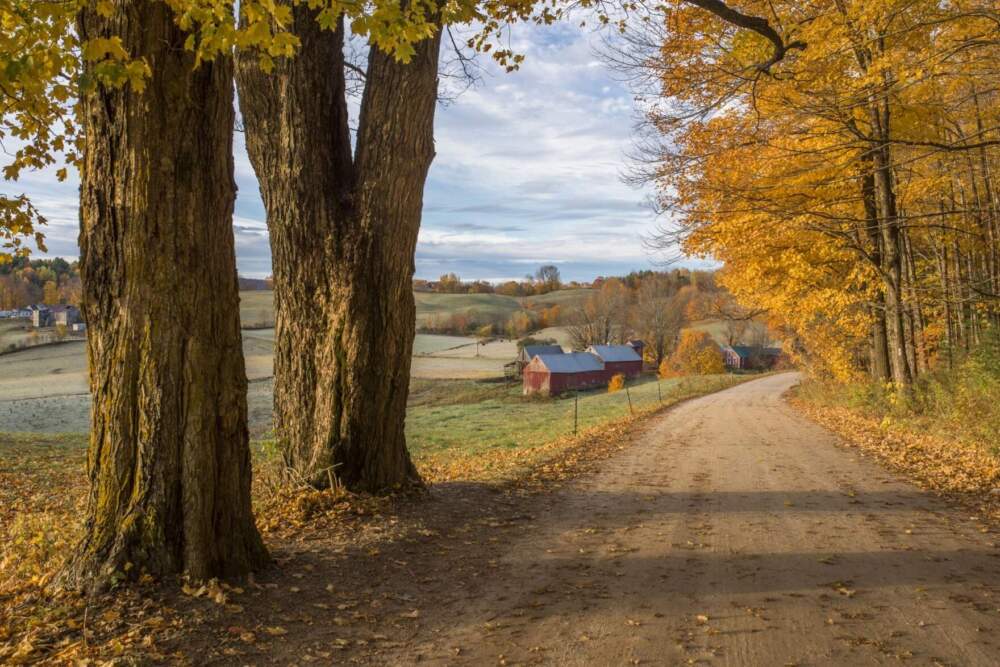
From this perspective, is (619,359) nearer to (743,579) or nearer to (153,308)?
(743,579)

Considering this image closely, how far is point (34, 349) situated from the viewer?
51.7 meters

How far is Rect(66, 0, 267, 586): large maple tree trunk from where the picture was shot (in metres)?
4.66

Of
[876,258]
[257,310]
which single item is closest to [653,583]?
[876,258]

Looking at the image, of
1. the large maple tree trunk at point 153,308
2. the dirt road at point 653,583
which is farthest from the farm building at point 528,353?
the large maple tree trunk at point 153,308

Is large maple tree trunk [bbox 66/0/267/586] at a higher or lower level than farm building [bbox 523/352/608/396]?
higher

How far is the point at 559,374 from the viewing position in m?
57.2

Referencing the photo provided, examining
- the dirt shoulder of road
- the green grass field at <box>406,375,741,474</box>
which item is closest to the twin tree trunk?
the green grass field at <box>406,375,741,474</box>

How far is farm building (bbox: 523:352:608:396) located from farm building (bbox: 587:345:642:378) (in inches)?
122

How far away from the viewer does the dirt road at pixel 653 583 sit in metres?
4.34

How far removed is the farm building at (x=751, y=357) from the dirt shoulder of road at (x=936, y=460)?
69728mm

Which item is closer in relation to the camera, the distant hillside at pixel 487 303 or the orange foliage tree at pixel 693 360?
the orange foliage tree at pixel 693 360

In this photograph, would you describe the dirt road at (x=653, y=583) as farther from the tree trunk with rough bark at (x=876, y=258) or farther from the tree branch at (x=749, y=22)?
the tree trunk with rough bark at (x=876, y=258)

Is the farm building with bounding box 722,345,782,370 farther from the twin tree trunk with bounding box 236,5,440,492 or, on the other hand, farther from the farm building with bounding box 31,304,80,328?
the twin tree trunk with bounding box 236,5,440,492

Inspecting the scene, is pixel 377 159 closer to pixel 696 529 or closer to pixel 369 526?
pixel 369 526
